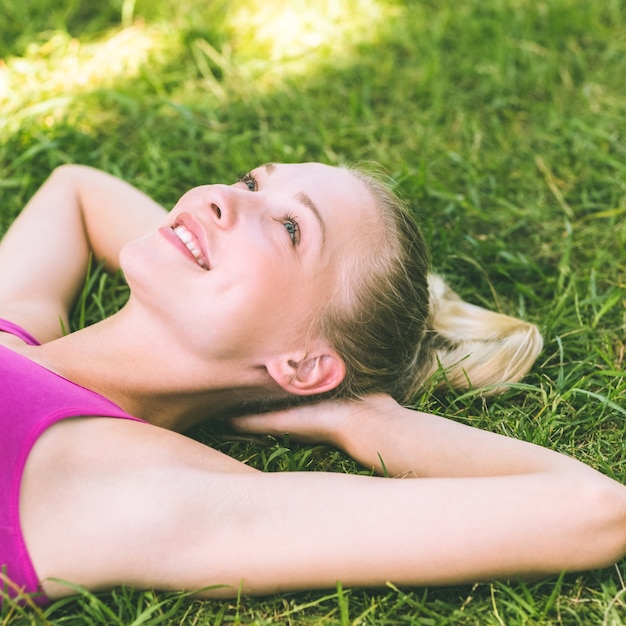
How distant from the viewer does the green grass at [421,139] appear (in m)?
2.98

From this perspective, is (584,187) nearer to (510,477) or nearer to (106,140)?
(510,477)

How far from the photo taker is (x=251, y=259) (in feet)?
8.80

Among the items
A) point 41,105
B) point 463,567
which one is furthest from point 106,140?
point 463,567

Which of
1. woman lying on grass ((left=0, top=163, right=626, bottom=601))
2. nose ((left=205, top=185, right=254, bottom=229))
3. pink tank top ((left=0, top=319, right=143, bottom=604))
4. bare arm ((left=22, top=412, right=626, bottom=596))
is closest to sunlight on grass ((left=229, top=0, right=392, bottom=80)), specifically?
woman lying on grass ((left=0, top=163, right=626, bottom=601))

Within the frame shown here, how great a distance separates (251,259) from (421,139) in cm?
225

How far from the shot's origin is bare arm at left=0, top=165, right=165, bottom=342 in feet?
10.8

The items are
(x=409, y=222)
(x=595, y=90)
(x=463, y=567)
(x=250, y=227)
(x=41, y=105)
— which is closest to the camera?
(x=463, y=567)

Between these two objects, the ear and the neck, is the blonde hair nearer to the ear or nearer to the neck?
the ear

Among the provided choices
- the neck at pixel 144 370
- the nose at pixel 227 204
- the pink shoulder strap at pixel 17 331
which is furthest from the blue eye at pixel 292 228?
the pink shoulder strap at pixel 17 331

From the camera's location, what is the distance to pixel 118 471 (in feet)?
7.77

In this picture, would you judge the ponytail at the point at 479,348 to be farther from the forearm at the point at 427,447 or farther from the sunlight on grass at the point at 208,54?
the sunlight on grass at the point at 208,54

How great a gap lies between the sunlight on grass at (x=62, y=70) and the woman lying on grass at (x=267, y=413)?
1.26m

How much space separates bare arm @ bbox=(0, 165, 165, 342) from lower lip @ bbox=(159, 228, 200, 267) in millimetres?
727

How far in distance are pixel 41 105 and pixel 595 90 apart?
10.7ft
